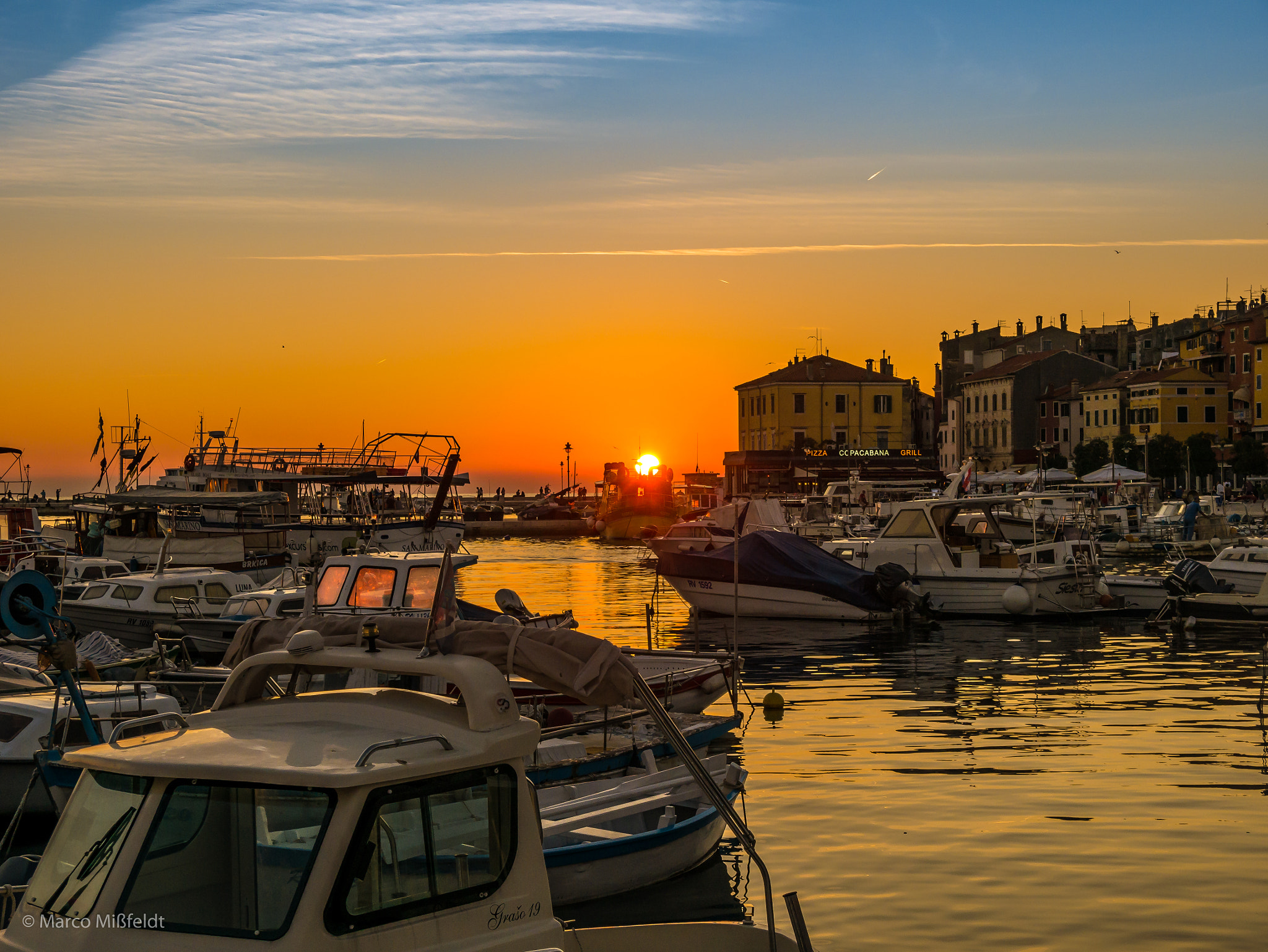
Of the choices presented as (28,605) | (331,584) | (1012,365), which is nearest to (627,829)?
(28,605)

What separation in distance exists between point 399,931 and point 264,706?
1207mm

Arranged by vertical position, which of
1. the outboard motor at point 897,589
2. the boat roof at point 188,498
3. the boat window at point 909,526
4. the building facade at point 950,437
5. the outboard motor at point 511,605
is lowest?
the outboard motor at point 897,589

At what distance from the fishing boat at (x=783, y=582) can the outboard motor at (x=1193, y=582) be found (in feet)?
20.9

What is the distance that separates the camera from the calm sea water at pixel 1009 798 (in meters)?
11.6

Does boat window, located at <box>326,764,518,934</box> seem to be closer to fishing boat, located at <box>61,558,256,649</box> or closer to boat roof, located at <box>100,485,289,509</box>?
fishing boat, located at <box>61,558,256,649</box>

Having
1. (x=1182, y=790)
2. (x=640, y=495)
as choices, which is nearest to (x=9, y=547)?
(x=1182, y=790)

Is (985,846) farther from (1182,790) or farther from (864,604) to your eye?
(864,604)

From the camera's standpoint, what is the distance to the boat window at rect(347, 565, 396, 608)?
63.7 ft

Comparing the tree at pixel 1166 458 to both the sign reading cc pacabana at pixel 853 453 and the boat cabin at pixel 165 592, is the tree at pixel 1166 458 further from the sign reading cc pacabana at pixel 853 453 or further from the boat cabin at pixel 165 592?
the boat cabin at pixel 165 592

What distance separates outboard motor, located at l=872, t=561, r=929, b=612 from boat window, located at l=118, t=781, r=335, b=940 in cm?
3099

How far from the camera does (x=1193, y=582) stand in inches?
1286

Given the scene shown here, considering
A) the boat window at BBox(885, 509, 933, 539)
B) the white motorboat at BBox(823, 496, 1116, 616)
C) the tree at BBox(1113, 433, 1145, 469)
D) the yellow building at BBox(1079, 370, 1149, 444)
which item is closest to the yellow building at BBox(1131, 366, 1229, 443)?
the tree at BBox(1113, 433, 1145, 469)

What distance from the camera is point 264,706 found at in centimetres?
562

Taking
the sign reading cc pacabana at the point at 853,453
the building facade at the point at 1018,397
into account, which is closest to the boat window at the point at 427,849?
the sign reading cc pacabana at the point at 853,453
